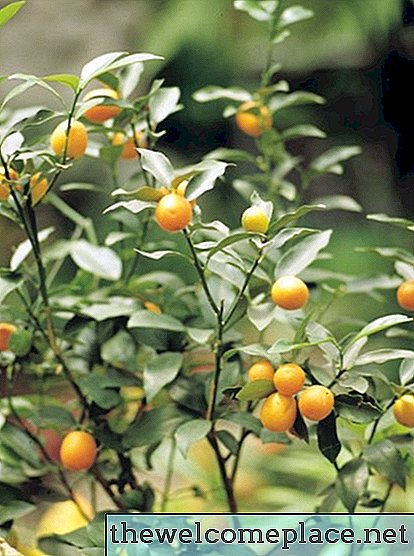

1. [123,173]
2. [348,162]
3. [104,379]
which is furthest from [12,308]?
[348,162]

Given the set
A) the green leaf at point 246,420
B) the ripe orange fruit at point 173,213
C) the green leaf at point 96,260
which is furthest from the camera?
the green leaf at point 96,260

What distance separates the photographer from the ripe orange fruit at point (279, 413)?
58 cm

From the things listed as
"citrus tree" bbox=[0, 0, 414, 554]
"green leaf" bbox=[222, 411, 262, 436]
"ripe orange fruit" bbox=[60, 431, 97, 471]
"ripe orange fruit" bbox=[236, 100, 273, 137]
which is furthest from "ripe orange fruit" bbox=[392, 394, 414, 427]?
"ripe orange fruit" bbox=[236, 100, 273, 137]

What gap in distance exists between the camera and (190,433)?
2.06ft

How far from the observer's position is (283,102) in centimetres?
85

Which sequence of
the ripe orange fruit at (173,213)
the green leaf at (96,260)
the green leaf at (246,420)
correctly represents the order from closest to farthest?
the ripe orange fruit at (173,213) → the green leaf at (246,420) → the green leaf at (96,260)

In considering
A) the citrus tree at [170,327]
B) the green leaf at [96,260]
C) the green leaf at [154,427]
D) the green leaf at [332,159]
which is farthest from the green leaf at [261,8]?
the green leaf at [154,427]

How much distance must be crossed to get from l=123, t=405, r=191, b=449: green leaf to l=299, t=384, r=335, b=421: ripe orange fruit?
130mm

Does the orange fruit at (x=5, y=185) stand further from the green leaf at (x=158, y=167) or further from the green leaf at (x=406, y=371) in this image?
the green leaf at (x=406, y=371)

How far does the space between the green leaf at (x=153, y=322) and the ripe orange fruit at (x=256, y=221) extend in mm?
116

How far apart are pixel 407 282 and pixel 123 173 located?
118 cm

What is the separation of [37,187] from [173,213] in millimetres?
121

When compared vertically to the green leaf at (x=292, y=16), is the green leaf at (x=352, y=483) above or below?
below

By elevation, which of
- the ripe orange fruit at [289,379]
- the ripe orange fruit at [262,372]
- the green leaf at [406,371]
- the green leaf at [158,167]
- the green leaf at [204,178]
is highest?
the green leaf at [158,167]
